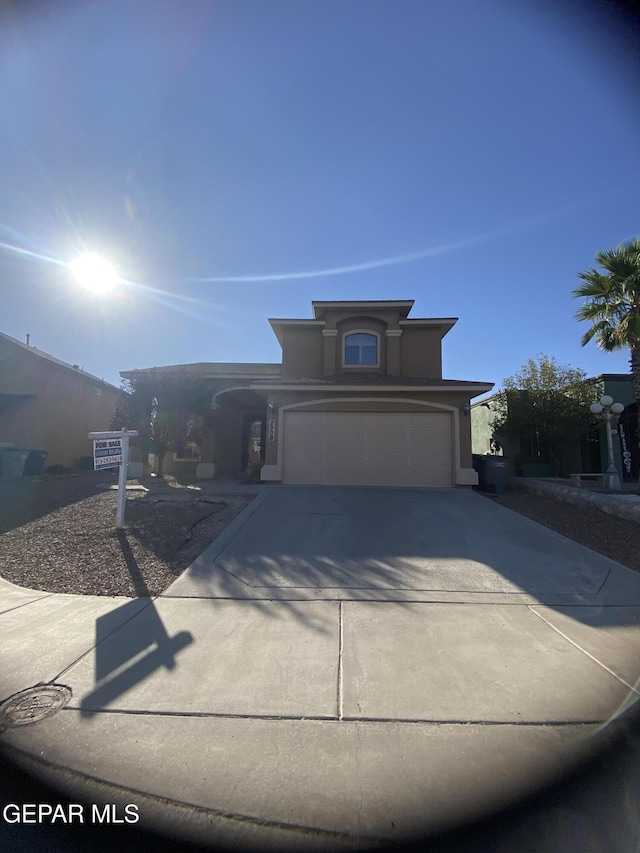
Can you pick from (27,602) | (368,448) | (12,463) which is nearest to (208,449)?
(368,448)

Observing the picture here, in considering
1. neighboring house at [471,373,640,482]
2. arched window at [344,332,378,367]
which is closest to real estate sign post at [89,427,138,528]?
arched window at [344,332,378,367]

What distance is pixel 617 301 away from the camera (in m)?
12.2

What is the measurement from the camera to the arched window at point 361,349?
1666 cm

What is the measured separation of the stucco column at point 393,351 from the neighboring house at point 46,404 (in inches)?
457

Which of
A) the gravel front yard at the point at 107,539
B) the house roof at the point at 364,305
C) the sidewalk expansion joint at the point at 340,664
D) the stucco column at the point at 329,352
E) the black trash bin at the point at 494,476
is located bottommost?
the sidewalk expansion joint at the point at 340,664

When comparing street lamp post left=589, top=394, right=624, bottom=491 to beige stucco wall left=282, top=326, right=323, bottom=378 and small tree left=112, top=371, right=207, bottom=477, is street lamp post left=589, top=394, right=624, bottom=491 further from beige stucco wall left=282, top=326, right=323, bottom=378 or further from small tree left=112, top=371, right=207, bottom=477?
small tree left=112, top=371, right=207, bottom=477

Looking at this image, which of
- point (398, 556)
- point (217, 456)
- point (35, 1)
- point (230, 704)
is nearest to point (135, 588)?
point (230, 704)

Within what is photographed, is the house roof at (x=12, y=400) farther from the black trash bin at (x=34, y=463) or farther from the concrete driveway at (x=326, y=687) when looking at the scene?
the concrete driveway at (x=326, y=687)

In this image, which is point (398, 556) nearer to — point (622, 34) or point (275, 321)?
point (622, 34)

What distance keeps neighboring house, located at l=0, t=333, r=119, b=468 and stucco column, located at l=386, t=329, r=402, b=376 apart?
11.6 m

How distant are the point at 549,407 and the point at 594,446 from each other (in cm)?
274

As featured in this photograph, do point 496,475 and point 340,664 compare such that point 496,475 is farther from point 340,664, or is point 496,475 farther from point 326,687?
point 326,687

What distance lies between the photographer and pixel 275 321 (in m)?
16.9

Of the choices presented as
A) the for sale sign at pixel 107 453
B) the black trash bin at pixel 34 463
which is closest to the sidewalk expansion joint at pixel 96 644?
the for sale sign at pixel 107 453
